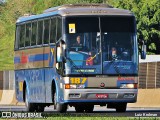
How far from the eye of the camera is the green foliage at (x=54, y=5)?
80312 mm

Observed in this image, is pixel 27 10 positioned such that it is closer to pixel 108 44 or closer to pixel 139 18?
pixel 139 18

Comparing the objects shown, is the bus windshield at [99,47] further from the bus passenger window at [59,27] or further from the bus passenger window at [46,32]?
the bus passenger window at [46,32]

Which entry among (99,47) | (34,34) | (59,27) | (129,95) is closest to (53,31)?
(59,27)

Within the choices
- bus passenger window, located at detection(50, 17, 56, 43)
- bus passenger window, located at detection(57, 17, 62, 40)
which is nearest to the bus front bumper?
bus passenger window, located at detection(57, 17, 62, 40)

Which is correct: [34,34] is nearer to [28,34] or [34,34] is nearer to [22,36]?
[28,34]

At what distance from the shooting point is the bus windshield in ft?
100

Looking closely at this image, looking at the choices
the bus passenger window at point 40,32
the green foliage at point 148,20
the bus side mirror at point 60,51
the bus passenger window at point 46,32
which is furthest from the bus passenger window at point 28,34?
the green foliage at point 148,20

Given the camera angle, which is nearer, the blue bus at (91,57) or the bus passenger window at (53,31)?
the blue bus at (91,57)

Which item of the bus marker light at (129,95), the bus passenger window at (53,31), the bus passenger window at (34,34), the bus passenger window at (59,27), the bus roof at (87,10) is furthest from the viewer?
the bus passenger window at (34,34)

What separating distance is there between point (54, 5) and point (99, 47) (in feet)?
259

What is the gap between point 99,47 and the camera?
30.7 m

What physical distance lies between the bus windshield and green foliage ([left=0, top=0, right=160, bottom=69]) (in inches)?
1887

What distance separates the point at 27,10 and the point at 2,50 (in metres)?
7.14

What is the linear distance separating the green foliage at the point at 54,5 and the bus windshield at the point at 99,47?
157 feet
